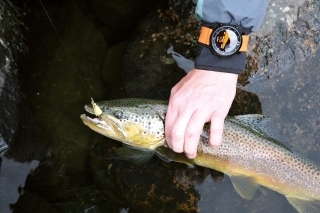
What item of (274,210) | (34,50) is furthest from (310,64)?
(34,50)

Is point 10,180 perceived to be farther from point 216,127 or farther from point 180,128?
point 216,127

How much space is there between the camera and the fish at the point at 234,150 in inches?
127

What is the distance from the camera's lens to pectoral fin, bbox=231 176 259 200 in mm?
3311

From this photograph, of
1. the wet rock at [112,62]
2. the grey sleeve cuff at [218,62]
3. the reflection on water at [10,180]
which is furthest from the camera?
the wet rock at [112,62]

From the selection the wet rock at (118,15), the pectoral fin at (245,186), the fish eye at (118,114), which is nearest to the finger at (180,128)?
the fish eye at (118,114)

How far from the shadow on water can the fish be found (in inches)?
10.4

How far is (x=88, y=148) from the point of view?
13.3 ft

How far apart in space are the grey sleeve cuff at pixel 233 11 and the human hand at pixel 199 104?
39 cm

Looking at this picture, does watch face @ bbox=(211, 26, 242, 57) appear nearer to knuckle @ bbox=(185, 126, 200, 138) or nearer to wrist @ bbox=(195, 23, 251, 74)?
wrist @ bbox=(195, 23, 251, 74)

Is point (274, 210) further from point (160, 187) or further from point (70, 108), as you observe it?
point (70, 108)

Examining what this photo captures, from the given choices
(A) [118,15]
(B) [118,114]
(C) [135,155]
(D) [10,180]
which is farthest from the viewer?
(A) [118,15]

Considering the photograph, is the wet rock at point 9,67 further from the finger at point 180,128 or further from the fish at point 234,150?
the finger at point 180,128

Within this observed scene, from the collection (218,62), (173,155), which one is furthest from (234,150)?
(218,62)

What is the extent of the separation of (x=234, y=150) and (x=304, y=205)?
2.81 ft
